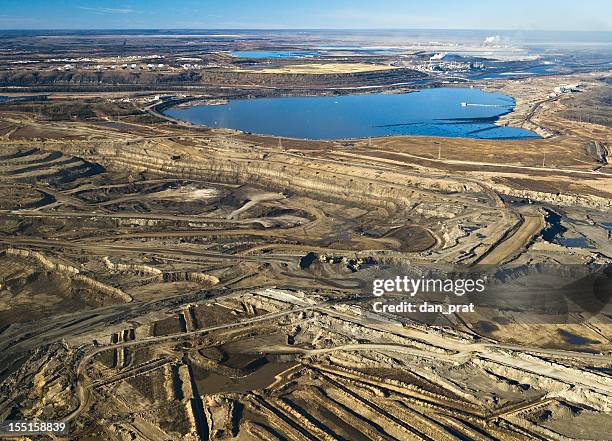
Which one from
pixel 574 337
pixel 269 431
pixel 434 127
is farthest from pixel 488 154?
pixel 269 431

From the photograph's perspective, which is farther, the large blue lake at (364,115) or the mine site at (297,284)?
the large blue lake at (364,115)

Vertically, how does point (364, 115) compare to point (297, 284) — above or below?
above

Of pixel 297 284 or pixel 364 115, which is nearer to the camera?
pixel 297 284

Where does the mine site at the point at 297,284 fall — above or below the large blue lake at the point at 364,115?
below

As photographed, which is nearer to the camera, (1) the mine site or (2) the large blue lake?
(1) the mine site
